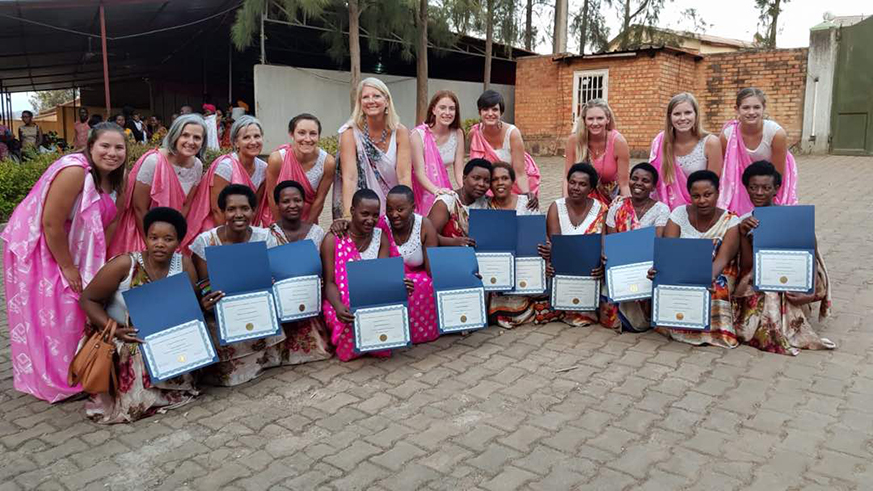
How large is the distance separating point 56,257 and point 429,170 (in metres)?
2.54

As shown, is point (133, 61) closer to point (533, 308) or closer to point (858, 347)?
point (533, 308)

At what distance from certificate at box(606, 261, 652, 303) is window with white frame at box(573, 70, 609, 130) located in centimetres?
1240

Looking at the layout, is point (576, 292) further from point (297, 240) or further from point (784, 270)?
point (297, 240)

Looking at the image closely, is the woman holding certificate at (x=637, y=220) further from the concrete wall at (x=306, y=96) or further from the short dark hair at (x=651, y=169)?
the concrete wall at (x=306, y=96)

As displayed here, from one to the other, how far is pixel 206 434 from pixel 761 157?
389 cm

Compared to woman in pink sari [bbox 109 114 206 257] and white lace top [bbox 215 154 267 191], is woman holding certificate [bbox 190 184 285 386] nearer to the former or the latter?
woman in pink sari [bbox 109 114 206 257]

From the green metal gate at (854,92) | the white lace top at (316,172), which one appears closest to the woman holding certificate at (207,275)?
the white lace top at (316,172)

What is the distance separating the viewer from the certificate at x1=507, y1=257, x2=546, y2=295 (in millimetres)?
4312

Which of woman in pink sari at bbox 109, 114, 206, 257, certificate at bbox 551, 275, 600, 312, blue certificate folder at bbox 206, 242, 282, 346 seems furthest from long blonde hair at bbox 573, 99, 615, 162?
woman in pink sari at bbox 109, 114, 206, 257

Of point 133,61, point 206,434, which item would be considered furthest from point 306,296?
point 133,61

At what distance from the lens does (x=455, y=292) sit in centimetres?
390

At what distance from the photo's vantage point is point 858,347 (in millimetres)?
3936

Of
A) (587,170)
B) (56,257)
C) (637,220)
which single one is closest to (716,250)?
(637,220)

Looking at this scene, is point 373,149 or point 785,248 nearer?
point 785,248
